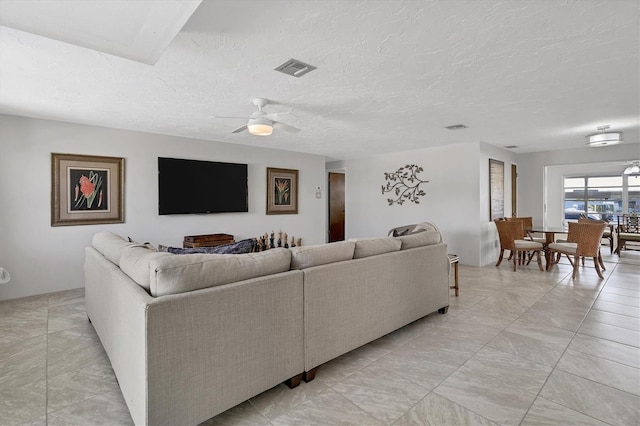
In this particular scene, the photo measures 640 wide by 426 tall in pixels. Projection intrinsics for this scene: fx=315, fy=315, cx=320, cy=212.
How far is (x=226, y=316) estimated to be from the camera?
67.1 inches

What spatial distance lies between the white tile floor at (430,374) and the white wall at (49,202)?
696mm

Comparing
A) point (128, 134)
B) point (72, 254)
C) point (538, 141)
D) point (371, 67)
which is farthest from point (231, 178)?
point (538, 141)

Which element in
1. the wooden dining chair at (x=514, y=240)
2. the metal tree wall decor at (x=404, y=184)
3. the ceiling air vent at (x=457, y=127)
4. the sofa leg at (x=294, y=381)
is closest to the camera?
the sofa leg at (x=294, y=381)

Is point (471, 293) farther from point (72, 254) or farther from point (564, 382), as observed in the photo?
point (72, 254)

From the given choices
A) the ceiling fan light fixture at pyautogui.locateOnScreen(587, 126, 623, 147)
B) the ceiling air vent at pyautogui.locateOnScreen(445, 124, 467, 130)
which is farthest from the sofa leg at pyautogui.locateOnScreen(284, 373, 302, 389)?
the ceiling fan light fixture at pyautogui.locateOnScreen(587, 126, 623, 147)

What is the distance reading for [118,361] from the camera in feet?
6.23

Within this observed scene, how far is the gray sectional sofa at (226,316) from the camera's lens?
1.52 metres

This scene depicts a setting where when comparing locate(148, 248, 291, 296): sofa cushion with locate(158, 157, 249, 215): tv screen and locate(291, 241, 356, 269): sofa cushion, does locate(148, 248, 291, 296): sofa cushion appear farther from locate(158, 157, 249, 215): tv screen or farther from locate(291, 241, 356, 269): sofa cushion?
locate(158, 157, 249, 215): tv screen

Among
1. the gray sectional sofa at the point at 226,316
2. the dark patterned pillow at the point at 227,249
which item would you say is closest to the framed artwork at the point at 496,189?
the gray sectional sofa at the point at 226,316

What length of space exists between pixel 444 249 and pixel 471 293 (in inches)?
46.8

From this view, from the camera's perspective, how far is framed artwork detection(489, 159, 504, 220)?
6062 mm

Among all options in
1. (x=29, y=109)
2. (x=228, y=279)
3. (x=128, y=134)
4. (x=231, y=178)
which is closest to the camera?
(x=228, y=279)

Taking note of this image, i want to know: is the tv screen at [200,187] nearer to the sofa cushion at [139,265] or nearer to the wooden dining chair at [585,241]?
the sofa cushion at [139,265]

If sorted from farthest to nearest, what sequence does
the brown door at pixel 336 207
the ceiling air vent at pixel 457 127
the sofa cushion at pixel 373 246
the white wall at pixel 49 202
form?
the brown door at pixel 336 207
the ceiling air vent at pixel 457 127
the white wall at pixel 49 202
the sofa cushion at pixel 373 246
